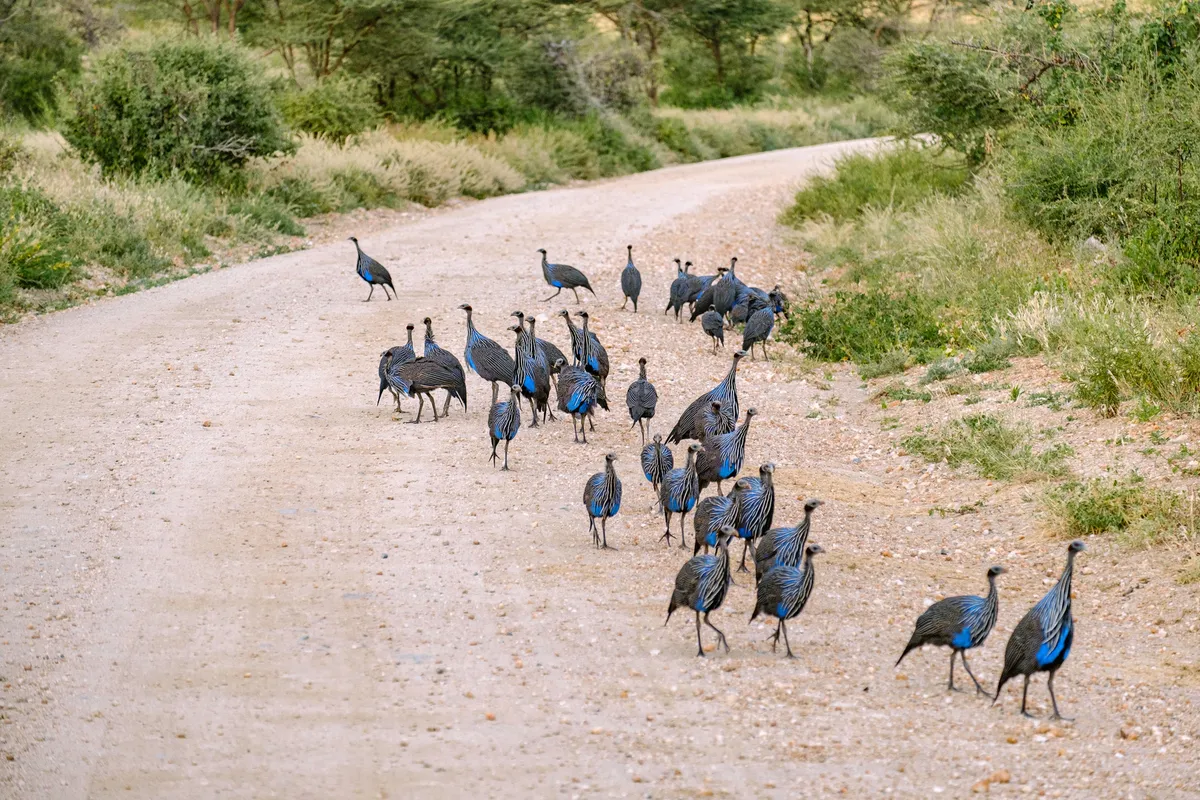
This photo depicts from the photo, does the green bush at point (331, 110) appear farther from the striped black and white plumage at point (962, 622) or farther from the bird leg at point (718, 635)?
→ the striped black and white plumage at point (962, 622)

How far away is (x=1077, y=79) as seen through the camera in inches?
643

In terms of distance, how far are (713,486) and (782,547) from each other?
3.22 meters

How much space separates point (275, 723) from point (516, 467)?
3.78 metres

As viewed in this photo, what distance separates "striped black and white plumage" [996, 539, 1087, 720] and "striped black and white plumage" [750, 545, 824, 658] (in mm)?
946

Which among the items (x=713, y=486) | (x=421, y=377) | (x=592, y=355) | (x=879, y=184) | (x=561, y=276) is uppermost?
(x=879, y=184)

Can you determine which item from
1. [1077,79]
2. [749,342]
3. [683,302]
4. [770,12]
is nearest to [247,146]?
[683,302]

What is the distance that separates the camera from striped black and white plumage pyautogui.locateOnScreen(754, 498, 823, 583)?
21.0ft

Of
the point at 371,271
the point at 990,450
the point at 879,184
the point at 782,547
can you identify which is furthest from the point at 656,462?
the point at 879,184

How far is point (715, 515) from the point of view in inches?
264

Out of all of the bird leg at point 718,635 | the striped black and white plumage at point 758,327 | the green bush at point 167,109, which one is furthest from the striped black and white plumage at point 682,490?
the green bush at point 167,109

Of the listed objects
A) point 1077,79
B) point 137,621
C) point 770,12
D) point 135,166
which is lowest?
point 137,621

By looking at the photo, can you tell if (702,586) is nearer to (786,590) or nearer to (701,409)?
(786,590)

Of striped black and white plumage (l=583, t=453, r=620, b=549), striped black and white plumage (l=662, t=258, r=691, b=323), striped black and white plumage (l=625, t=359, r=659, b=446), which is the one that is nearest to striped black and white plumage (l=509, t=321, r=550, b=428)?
striped black and white plumage (l=625, t=359, r=659, b=446)

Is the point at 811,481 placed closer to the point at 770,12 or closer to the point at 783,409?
the point at 783,409
